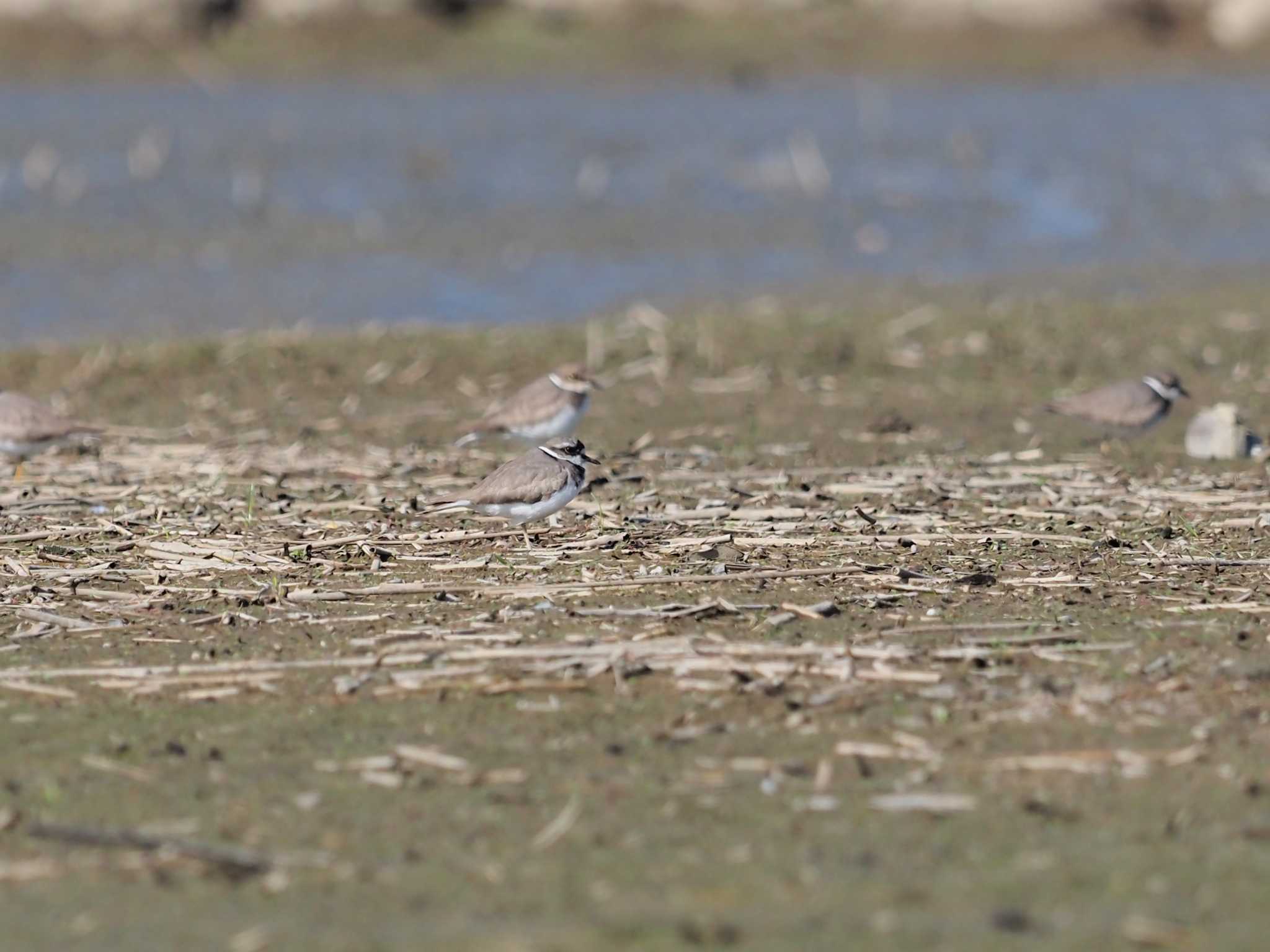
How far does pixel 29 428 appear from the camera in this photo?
11.9 meters

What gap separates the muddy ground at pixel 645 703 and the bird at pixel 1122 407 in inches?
8.8

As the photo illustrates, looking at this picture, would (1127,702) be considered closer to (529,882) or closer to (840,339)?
→ (529,882)

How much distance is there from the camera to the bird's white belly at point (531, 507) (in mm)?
9961

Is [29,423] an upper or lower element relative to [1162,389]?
upper

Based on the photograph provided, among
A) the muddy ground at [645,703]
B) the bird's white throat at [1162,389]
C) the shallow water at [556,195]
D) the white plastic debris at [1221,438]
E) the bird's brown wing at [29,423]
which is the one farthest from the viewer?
the shallow water at [556,195]

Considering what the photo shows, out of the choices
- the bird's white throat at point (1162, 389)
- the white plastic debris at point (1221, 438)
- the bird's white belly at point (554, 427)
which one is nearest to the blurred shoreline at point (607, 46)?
the bird's white belly at point (554, 427)

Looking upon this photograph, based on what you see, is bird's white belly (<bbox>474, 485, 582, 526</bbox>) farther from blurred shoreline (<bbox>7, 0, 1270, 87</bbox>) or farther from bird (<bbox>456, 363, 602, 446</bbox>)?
blurred shoreline (<bbox>7, 0, 1270, 87</bbox>)

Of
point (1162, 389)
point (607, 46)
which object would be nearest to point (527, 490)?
point (1162, 389)

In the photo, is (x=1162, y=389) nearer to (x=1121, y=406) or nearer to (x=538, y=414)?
(x=1121, y=406)

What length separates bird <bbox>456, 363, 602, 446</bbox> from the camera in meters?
12.8

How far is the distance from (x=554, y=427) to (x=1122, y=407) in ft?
11.9

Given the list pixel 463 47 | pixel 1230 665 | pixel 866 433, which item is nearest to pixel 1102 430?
pixel 866 433

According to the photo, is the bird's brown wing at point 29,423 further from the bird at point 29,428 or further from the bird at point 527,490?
the bird at point 527,490

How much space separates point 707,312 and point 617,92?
20.4m
